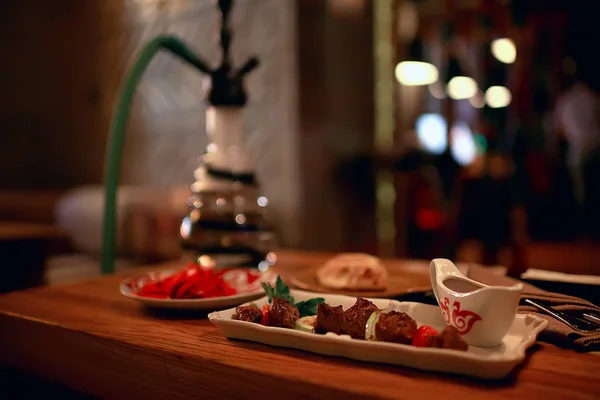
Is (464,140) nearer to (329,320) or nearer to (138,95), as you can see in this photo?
(138,95)

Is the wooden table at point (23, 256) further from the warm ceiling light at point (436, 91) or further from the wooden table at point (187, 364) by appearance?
the warm ceiling light at point (436, 91)

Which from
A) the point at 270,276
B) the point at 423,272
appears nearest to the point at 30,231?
the point at 270,276

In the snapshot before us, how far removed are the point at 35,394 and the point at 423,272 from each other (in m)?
0.83

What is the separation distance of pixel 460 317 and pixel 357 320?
132 millimetres

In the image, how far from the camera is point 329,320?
697 millimetres

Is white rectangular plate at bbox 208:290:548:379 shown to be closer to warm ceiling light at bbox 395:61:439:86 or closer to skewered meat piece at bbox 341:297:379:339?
skewered meat piece at bbox 341:297:379:339

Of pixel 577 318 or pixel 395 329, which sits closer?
pixel 395 329

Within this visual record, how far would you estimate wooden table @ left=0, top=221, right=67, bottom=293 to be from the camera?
186 cm

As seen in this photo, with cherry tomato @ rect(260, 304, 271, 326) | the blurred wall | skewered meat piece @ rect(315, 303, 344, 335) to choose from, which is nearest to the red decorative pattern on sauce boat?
skewered meat piece @ rect(315, 303, 344, 335)

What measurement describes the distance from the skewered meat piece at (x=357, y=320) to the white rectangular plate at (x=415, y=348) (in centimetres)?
3

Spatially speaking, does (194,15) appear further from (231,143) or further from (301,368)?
(301,368)

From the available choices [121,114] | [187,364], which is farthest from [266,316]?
[121,114]

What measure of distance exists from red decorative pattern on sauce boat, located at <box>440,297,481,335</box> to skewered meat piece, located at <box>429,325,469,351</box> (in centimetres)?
3

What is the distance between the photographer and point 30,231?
77.0 inches
